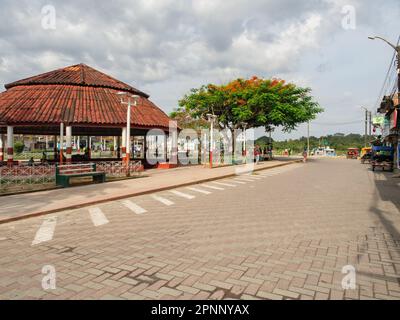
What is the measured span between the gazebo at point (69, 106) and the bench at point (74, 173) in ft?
12.5

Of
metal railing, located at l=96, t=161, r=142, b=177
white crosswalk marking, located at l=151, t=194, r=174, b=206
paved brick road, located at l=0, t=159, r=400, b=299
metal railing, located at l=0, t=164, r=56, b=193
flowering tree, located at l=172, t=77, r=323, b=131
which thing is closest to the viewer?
paved brick road, located at l=0, t=159, r=400, b=299

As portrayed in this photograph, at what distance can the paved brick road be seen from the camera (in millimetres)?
4055

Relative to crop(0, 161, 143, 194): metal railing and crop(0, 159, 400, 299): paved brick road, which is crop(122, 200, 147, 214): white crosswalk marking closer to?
crop(0, 159, 400, 299): paved brick road

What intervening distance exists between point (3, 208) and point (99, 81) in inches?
659

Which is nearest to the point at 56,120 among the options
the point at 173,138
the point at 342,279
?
the point at 173,138

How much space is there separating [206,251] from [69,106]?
17242 millimetres

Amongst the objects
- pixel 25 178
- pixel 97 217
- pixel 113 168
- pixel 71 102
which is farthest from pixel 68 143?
pixel 97 217

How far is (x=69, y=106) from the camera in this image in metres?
19.6

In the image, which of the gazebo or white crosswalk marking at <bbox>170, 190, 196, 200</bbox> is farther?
the gazebo

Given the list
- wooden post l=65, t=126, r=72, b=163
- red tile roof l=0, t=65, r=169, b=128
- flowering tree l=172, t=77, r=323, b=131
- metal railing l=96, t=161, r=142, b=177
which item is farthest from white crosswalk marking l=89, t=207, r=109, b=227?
flowering tree l=172, t=77, r=323, b=131

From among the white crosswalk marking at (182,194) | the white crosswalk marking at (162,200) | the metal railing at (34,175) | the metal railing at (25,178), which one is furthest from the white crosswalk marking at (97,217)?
the metal railing at (25,178)

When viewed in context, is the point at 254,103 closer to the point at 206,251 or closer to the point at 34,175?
the point at 34,175

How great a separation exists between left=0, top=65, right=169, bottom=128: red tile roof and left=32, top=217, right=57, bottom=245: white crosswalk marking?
11.8 m

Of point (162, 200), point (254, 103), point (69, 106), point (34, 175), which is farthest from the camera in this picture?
point (254, 103)
